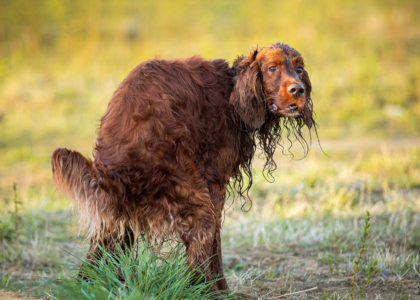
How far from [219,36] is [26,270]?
11638mm

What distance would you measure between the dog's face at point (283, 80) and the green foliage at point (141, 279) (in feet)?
3.75

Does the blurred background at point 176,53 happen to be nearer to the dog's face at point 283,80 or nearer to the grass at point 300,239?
the grass at point 300,239

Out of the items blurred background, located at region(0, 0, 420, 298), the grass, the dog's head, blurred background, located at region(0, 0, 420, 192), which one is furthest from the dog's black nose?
blurred background, located at region(0, 0, 420, 192)

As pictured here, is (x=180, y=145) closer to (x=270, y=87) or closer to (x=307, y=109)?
(x=270, y=87)

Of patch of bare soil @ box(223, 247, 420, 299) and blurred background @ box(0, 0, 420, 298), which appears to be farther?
blurred background @ box(0, 0, 420, 298)

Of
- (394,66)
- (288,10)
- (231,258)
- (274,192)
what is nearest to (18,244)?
(231,258)

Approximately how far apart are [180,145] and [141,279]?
0.80 metres

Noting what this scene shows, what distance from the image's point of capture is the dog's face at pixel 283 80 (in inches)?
117

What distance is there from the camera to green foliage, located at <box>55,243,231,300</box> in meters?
2.48

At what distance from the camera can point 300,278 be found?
3.67m

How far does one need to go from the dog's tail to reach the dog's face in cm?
120

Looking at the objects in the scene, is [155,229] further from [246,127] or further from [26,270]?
[26,270]

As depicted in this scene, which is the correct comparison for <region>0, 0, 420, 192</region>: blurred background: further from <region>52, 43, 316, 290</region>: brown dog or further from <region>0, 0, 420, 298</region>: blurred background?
<region>52, 43, 316, 290</region>: brown dog

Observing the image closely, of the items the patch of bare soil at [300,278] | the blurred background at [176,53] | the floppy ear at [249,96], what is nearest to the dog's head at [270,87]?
the floppy ear at [249,96]
